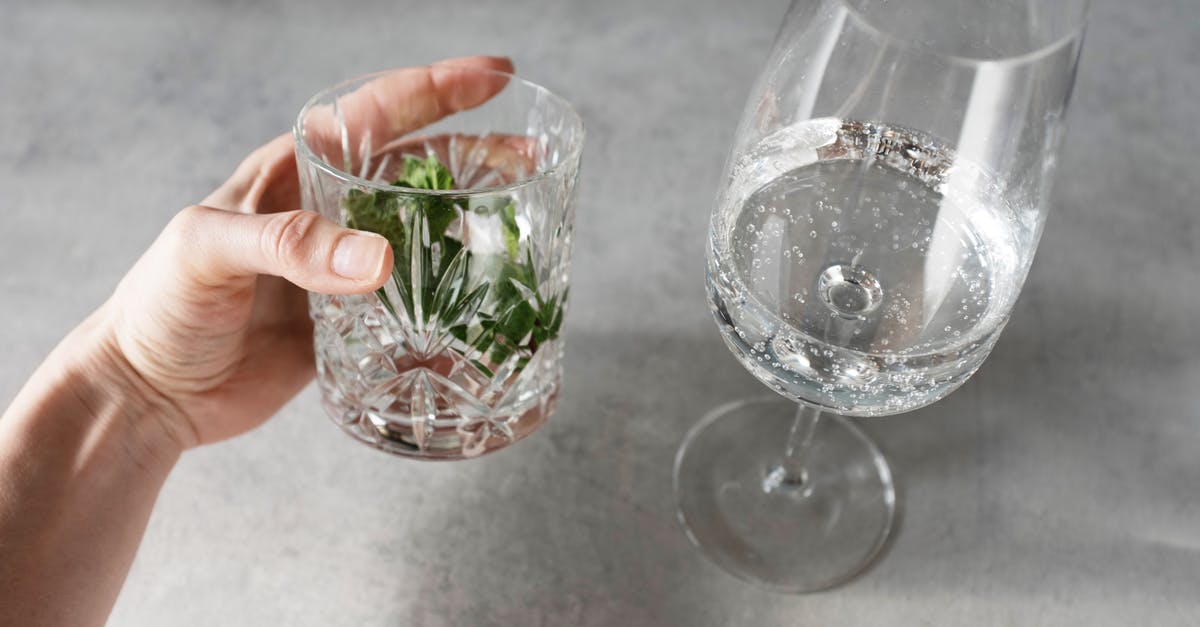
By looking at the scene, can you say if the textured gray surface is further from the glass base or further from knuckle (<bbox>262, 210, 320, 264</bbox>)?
knuckle (<bbox>262, 210, 320, 264</bbox>)

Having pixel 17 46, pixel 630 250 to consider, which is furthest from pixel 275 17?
pixel 630 250

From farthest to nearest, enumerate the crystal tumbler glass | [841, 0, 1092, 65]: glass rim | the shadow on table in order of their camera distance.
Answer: the shadow on table, the crystal tumbler glass, [841, 0, 1092, 65]: glass rim

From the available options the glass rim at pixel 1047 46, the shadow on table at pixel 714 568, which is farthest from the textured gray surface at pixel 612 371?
the glass rim at pixel 1047 46

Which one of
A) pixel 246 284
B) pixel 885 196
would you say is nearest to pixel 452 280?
pixel 246 284

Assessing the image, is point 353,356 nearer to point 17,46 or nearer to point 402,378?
point 402,378

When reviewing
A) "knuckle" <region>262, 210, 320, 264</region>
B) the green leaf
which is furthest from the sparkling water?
"knuckle" <region>262, 210, 320, 264</region>

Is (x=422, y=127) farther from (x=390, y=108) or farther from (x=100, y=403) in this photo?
(x=100, y=403)
